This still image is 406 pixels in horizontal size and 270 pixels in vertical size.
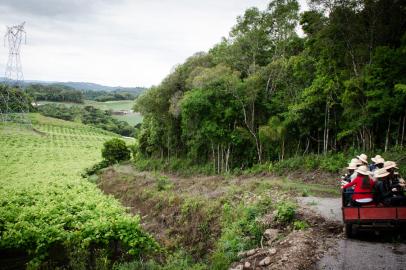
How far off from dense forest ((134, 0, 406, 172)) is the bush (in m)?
15.1

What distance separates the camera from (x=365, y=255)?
761 centimetres

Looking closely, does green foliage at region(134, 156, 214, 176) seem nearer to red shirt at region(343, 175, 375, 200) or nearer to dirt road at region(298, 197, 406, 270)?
dirt road at region(298, 197, 406, 270)

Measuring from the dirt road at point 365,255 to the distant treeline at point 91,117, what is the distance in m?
106

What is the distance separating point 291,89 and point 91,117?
108806mm

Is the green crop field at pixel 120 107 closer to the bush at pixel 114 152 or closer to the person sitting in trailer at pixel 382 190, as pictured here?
the bush at pixel 114 152

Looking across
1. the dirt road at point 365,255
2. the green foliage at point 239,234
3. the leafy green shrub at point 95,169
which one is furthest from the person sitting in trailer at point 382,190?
the leafy green shrub at point 95,169

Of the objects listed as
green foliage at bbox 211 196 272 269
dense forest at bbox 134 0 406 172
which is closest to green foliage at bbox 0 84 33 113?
dense forest at bbox 134 0 406 172

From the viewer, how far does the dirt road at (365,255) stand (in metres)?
7.11

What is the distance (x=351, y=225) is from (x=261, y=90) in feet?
62.6

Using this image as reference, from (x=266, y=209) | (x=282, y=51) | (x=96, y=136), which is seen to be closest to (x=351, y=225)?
(x=266, y=209)

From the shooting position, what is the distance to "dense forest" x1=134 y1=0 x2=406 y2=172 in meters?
17.9

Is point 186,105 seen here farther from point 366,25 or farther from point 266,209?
point 266,209

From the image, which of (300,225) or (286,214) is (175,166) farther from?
(300,225)

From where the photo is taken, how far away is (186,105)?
2667 centimetres
